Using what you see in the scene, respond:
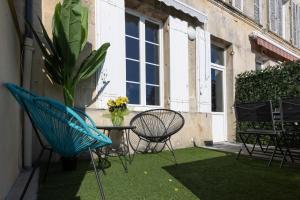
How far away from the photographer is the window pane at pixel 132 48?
5105 mm

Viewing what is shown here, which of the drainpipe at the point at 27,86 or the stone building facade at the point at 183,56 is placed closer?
the drainpipe at the point at 27,86

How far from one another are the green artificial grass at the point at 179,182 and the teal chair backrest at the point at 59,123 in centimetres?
47

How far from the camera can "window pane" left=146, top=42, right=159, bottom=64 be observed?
5480 millimetres

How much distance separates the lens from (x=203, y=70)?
6.27m

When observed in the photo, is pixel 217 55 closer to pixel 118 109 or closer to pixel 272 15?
pixel 272 15

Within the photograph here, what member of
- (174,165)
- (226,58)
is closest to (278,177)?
(174,165)

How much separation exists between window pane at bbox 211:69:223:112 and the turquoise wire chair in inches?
212

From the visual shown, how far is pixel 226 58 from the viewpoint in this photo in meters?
7.48

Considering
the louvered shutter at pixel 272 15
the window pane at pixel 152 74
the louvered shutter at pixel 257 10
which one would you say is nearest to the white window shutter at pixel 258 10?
the louvered shutter at pixel 257 10

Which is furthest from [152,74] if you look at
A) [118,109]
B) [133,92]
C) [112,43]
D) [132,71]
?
[118,109]

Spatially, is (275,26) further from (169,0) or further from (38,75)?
(38,75)

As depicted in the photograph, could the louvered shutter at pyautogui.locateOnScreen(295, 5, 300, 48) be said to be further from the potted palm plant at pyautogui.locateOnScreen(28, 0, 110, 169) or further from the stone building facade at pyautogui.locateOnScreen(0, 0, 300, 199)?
the potted palm plant at pyautogui.locateOnScreen(28, 0, 110, 169)

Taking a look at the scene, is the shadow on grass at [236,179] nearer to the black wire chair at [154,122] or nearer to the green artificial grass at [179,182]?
the green artificial grass at [179,182]

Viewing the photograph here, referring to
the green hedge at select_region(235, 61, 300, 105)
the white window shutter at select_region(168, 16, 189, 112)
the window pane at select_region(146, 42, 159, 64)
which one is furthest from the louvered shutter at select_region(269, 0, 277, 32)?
the window pane at select_region(146, 42, 159, 64)
